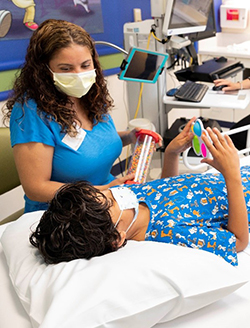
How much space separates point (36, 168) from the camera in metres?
1.40

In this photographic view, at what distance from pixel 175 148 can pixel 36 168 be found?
22.8 inches

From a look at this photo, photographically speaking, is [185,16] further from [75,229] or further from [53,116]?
[75,229]

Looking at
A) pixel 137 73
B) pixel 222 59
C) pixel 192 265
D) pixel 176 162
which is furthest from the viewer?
pixel 222 59

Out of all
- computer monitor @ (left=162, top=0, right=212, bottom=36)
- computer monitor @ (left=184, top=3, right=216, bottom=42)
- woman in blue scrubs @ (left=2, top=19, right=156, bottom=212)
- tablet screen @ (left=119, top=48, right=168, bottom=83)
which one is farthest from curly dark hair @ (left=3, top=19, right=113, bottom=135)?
computer monitor @ (left=184, top=3, right=216, bottom=42)

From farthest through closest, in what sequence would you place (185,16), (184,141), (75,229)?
(185,16) → (184,141) → (75,229)

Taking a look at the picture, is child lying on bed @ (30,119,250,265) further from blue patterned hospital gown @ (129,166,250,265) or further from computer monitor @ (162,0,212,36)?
computer monitor @ (162,0,212,36)

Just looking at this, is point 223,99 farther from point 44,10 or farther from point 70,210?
point 70,210

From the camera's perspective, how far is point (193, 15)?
2.40m

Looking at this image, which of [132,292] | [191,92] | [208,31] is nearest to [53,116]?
[132,292]

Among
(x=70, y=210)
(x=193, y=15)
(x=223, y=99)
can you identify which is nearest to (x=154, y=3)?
(x=193, y=15)

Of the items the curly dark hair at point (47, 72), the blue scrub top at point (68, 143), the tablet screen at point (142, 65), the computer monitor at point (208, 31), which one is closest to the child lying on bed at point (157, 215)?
the blue scrub top at point (68, 143)

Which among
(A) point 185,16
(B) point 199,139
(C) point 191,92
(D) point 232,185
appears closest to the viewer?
(D) point 232,185

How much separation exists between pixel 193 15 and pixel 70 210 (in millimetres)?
1883

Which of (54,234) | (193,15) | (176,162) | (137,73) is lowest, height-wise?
(176,162)
